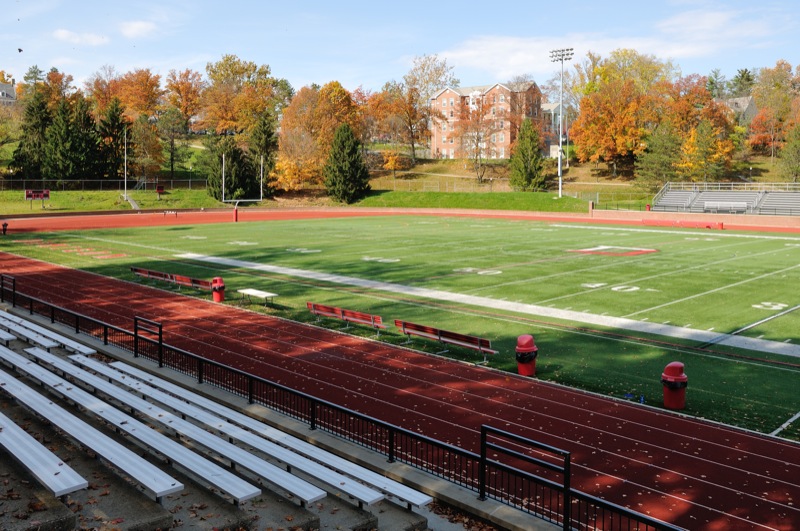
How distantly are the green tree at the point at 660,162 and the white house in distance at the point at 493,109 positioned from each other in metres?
29.3

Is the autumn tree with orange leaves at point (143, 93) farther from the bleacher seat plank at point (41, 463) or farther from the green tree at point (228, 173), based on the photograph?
the bleacher seat plank at point (41, 463)

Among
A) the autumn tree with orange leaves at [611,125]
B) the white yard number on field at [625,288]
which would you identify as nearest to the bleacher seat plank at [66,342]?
the white yard number on field at [625,288]

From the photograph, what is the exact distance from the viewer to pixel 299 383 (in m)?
14.8

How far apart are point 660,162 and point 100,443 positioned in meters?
76.4

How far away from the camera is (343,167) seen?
8581cm

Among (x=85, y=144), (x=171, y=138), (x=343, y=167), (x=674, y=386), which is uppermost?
(x=171, y=138)

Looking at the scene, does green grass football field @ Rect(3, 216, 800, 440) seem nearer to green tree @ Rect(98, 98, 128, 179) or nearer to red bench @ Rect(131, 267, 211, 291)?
red bench @ Rect(131, 267, 211, 291)

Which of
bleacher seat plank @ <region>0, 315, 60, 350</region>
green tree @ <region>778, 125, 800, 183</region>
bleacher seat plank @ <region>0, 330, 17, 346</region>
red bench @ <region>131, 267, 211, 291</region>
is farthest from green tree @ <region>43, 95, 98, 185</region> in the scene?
green tree @ <region>778, 125, 800, 183</region>

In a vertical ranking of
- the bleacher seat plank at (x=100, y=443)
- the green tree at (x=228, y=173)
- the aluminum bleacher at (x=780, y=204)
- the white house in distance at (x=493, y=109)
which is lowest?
the bleacher seat plank at (x=100, y=443)

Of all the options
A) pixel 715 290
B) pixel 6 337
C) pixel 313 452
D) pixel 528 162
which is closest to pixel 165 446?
pixel 313 452

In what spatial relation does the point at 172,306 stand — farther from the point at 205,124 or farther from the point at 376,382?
the point at 205,124

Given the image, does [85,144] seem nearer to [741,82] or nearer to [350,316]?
[350,316]

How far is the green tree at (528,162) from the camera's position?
3258 inches

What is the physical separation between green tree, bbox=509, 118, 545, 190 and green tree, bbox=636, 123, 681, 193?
1148 centimetres
